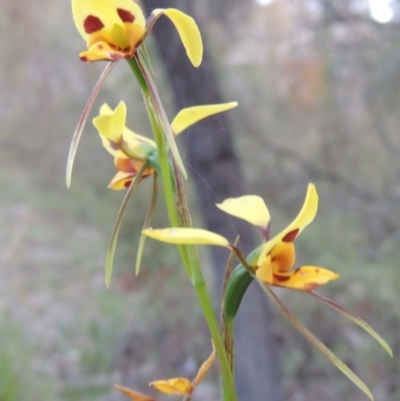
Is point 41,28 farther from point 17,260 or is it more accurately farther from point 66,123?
point 17,260

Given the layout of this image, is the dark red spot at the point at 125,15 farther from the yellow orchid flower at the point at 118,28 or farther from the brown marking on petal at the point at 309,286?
the brown marking on petal at the point at 309,286

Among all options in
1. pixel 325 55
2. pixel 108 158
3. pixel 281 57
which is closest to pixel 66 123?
pixel 108 158

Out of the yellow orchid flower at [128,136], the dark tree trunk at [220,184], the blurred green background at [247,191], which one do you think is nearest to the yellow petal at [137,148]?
the yellow orchid flower at [128,136]

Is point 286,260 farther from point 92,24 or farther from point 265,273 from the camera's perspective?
point 92,24

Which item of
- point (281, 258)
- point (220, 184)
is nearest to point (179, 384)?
point (281, 258)

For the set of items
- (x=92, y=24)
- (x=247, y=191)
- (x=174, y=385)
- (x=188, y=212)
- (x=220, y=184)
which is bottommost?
(x=247, y=191)

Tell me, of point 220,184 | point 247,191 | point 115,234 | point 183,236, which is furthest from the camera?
point 247,191
